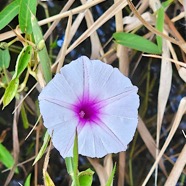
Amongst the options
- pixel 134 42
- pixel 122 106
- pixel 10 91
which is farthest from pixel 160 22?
pixel 10 91

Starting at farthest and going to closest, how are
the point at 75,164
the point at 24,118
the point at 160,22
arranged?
the point at 24,118 → the point at 160,22 → the point at 75,164

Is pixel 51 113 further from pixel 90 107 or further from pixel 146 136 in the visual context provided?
pixel 146 136

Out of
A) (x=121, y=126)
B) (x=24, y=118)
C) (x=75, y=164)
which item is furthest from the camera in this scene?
(x=24, y=118)

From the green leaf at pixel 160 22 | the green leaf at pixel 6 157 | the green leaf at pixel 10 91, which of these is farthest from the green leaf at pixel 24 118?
the green leaf at pixel 160 22

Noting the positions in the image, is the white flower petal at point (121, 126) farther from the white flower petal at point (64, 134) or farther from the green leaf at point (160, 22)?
the green leaf at point (160, 22)

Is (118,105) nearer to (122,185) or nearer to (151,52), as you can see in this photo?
(151,52)

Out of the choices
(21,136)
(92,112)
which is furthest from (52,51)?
(92,112)

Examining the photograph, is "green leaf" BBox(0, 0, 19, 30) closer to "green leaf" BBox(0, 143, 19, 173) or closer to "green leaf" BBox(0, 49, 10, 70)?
"green leaf" BBox(0, 49, 10, 70)
